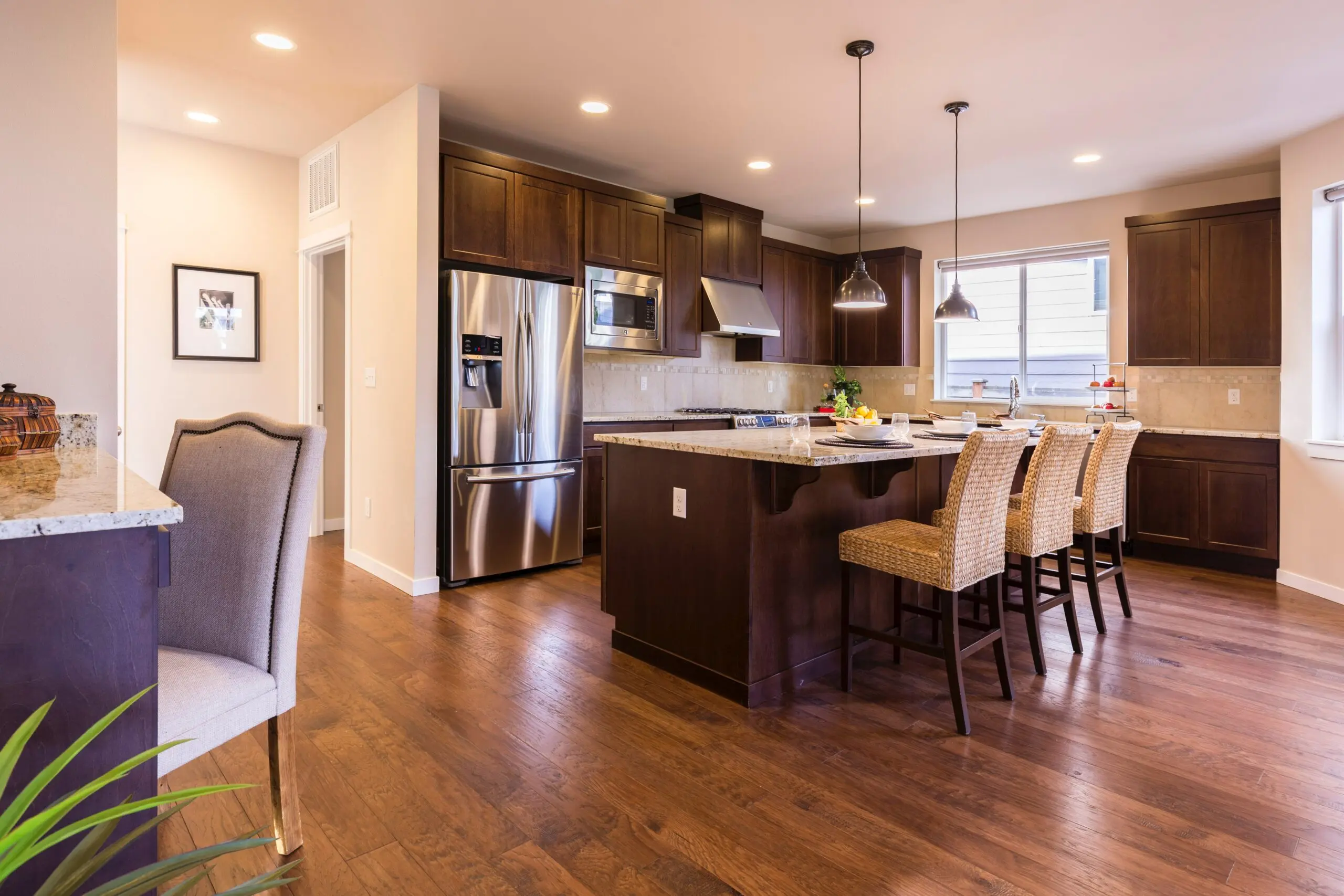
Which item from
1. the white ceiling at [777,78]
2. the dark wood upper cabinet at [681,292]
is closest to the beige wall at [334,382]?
the white ceiling at [777,78]

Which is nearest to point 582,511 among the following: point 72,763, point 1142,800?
point 1142,800

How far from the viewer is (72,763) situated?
1.08 metres

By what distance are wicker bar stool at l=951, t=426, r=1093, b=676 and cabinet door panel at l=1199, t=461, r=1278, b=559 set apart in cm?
225

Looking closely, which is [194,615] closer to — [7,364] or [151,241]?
[7,364]

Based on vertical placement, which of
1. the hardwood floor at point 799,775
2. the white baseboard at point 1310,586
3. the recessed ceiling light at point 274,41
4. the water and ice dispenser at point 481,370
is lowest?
the hardwood floor at point 799,775

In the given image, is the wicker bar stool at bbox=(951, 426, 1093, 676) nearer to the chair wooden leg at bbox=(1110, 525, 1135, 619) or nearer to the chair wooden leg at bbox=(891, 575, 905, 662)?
the chair wooden leg at bbox=(891, 575, 905, 662)

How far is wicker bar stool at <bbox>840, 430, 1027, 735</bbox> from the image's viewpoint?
2.39 m

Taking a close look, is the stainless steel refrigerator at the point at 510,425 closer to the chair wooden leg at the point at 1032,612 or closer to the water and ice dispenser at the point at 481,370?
the water and ice dispenser at the point at 481,370

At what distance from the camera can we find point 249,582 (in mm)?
1618

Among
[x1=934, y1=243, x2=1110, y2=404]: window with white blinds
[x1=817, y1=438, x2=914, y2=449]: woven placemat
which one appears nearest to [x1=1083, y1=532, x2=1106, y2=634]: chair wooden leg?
[x1=817, y1=438, x2=914, y2=449]: woven placemat

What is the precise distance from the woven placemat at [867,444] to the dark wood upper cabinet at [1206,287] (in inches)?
130

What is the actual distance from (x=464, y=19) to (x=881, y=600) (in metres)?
2.93

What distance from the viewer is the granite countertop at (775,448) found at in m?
2.38

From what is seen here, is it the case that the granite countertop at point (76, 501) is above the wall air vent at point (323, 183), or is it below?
below
